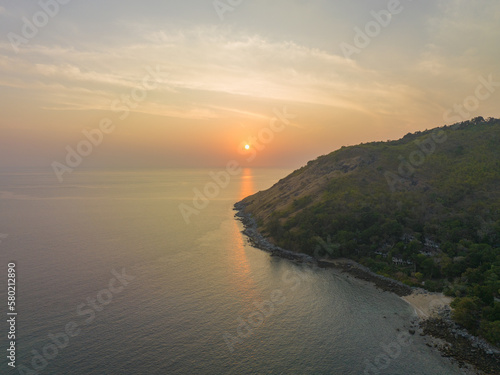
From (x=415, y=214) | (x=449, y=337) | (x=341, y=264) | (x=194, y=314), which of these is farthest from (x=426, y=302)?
(x=194, y=314)

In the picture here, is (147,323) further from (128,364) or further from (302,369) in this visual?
(302,369)

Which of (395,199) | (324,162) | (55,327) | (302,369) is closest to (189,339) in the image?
(302,369)

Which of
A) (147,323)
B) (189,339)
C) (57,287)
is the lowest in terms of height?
(189,339)

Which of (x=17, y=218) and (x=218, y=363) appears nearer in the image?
(x=218, y=363)

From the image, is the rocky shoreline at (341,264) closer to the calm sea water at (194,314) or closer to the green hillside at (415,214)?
the green hillside at (415,214)

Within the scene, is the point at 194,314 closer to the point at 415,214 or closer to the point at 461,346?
the point at 461,346

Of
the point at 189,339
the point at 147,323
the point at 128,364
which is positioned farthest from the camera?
the point at 147,323
